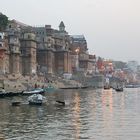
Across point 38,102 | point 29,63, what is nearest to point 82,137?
point 38,102

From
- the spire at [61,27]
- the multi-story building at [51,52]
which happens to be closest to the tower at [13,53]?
the multi-story building at [51,52]

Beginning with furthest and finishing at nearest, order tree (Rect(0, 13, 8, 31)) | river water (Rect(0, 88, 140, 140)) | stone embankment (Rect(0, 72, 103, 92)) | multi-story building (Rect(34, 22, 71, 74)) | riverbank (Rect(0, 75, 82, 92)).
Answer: multi-story building (Rect(34, 22, 71, 74))
tree (Rect(0, 13, 8, 31))
stone embankment (Rect(0, 72, 103, 92))
riverbank (Rect(0, 75, 82, 92))
river water (Rect(0, 88, 140, 140))

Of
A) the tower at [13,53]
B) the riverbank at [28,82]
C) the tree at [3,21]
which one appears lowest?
the riverbank at [28,82]

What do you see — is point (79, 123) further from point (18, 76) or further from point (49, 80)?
point (49, 80)

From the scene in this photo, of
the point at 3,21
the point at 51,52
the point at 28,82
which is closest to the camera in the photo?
the point at 3,21

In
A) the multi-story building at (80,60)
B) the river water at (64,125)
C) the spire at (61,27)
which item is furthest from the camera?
the multi-story building at (80,60)

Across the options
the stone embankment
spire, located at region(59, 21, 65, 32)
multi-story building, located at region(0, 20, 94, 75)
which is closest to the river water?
the stone embankment

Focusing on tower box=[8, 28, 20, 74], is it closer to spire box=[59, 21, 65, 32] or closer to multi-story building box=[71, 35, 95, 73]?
spire box=[59, 21, 65, 32]

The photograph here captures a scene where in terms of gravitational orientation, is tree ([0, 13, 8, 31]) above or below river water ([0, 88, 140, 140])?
above

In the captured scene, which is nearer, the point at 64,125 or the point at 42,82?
the point at 64,125

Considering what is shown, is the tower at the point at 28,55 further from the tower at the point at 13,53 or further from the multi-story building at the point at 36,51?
the tower at the point at 13,53

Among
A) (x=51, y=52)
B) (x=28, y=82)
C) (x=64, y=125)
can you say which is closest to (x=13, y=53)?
(x=28, y=82)

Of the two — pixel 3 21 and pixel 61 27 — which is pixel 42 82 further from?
pixel 61 27

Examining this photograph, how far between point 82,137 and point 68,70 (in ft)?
417
